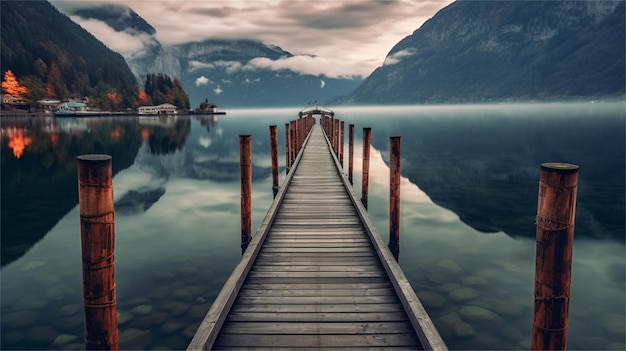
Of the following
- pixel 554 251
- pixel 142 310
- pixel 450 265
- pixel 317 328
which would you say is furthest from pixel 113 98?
pixel 554 251

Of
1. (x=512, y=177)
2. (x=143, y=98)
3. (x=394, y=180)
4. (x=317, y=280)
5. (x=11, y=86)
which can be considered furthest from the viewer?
(x=143, y=98)

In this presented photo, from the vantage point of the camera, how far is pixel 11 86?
109 meters

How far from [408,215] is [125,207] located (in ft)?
44.5

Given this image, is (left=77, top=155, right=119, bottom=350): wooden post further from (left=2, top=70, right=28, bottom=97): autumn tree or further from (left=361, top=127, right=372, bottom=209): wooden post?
(left=2, top=70, right=28, bottom=97): autumn tree

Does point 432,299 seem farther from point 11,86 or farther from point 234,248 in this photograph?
point 11,86

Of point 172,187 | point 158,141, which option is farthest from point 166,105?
point 172,187

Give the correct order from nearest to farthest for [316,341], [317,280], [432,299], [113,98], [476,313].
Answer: [316,341], [317,280], [476,313], [432,299], [113,98]

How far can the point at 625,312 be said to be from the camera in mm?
9352

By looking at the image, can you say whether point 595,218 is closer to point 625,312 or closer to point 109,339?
point 625,312

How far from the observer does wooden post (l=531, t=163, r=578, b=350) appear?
3311mm

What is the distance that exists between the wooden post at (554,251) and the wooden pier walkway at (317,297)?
4.53 feet

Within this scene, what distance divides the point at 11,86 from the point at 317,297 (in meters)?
132

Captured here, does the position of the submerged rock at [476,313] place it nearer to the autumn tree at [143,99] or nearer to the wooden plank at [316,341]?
Result: the wooden plank at [316,341]

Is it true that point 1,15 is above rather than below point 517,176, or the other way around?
above
